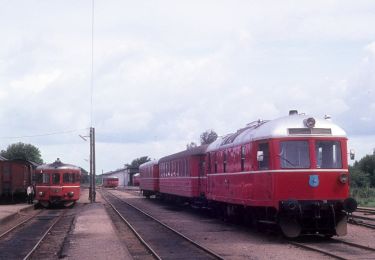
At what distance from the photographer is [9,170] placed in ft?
138

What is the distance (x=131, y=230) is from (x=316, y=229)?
7.38m

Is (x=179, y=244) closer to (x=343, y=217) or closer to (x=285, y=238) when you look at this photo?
(x=285, y=238)

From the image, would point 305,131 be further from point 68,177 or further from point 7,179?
point 7,179

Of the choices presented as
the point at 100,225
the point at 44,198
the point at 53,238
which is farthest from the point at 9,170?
the point at 53,238

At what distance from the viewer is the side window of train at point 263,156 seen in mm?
16719

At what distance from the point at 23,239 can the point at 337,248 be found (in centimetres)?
986

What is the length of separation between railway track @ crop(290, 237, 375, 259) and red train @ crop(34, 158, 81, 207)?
22696mm

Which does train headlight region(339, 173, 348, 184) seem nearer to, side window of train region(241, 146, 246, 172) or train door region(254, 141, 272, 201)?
train door region(254, 141, 272, 201)

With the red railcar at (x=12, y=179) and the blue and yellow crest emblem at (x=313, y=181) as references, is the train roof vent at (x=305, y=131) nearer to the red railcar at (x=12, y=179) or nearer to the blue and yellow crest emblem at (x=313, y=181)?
the blue and yellow crest emblem at (x=313, y=181)

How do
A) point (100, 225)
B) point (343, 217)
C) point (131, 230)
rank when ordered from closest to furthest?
point (343, 217) → point (131, 230) → point (100, 225)

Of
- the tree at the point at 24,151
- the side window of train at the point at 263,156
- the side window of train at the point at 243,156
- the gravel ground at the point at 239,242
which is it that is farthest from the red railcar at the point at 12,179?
the tree at the point at 24,151

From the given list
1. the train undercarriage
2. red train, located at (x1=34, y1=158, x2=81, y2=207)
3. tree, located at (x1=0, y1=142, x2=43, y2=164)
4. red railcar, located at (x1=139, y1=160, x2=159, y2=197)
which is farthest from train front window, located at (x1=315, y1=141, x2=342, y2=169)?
tree, located at (x1=0, y1=142, x2=43, y2=164)

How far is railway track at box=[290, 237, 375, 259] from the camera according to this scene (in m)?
13.3

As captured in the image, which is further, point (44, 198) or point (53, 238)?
point (44, 198)
